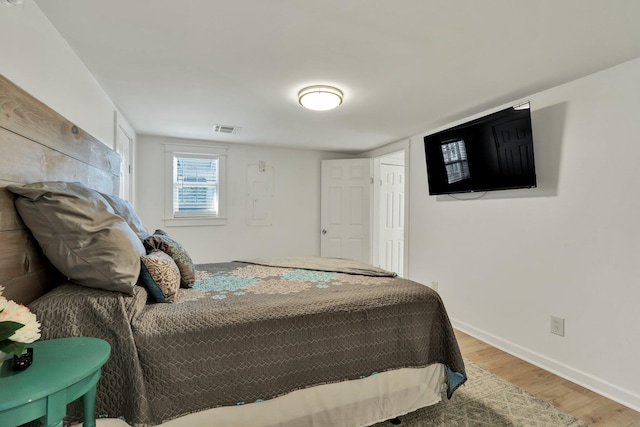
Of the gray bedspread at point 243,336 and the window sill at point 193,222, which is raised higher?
the window sill at point 193,222

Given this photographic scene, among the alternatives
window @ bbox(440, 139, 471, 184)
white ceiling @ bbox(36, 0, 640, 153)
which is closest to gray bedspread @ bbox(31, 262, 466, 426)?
white ceiling @ bbox(36, 0, 640, 153)

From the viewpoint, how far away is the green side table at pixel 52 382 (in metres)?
0.76

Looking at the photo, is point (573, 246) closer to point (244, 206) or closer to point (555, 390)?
point (555, 390)

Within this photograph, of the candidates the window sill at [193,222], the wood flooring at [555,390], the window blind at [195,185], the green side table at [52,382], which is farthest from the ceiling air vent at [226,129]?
the wood flooring at [555,390]

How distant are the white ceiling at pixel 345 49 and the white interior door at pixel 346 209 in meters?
1.81

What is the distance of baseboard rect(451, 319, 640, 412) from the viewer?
203cm

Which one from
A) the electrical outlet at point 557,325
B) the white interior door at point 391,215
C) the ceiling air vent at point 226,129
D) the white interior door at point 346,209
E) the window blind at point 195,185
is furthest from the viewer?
the white interior door at point 391,215

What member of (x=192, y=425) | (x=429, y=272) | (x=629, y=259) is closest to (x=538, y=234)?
(x=629, y=259)

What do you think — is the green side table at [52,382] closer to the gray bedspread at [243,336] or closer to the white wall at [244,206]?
the gray bedspread at [243,336]

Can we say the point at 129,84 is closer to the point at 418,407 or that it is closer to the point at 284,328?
the point at 284,328

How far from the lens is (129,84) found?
2412 mm

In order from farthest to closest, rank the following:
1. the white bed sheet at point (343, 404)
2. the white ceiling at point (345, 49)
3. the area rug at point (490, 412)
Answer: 1. the area rug at point (490, 412)
2. the white ceiling at point (345, 49)
3. the white bed sheet at point (343, 404)

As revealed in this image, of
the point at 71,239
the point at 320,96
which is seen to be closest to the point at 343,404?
the point at 71,239

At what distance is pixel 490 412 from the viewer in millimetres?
1898
